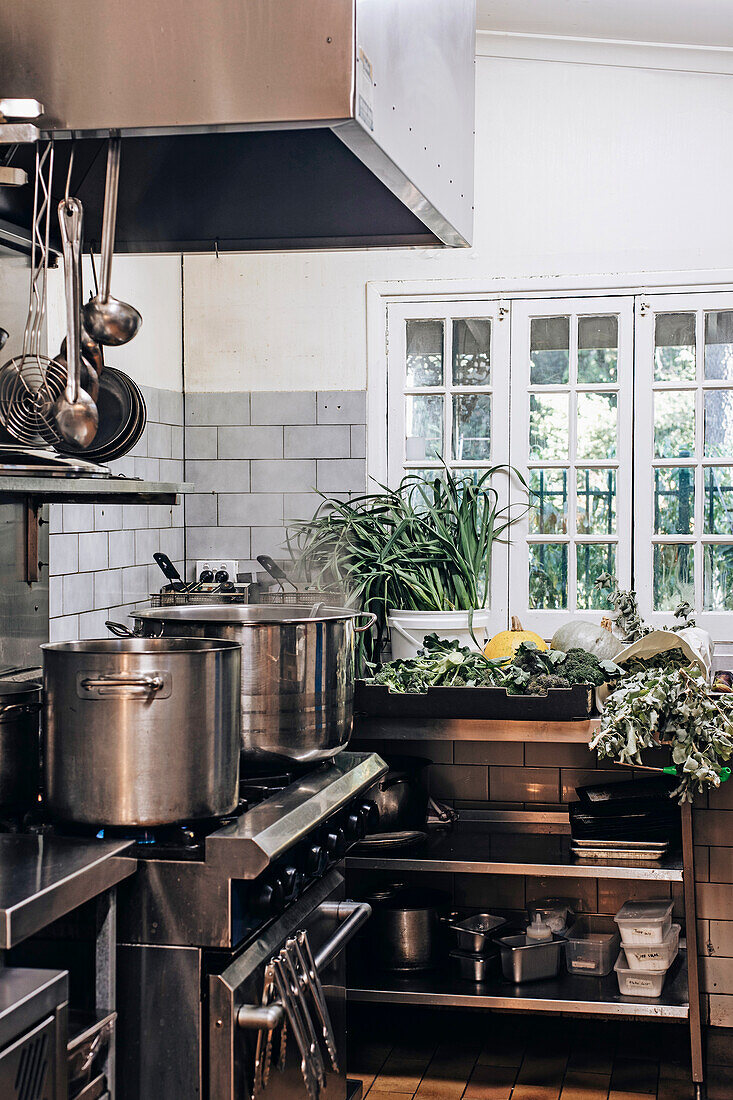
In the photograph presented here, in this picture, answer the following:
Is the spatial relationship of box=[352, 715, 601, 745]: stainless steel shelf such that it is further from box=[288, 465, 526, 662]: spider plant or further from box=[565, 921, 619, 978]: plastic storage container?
box=[288, 465, 526, 662]: spider plant

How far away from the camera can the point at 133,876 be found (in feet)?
6.01

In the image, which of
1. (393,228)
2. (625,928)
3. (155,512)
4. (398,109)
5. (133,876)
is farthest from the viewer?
(155,512)

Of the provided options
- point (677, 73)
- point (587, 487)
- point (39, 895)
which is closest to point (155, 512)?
point (587, 487)

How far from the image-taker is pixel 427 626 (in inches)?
172

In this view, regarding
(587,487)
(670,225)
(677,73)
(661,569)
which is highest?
(677,73)

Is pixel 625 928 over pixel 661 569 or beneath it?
beneath

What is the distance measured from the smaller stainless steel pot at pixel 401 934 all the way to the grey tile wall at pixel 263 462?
194cm

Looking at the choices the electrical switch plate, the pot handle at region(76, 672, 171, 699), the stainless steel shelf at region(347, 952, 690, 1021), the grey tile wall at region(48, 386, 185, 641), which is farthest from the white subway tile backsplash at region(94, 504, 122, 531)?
the pot handle at region(76, 672, 171, 699)

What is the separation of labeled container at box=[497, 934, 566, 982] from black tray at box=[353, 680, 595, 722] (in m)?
0.66

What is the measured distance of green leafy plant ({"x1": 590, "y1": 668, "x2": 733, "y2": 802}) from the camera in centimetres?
319

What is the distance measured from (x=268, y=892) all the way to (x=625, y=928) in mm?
1731

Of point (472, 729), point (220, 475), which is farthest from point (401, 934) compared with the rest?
point (220, 475)

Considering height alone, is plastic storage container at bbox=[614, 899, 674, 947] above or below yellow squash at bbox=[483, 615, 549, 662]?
below

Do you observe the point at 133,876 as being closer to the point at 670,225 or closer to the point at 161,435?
the point at 161,435
